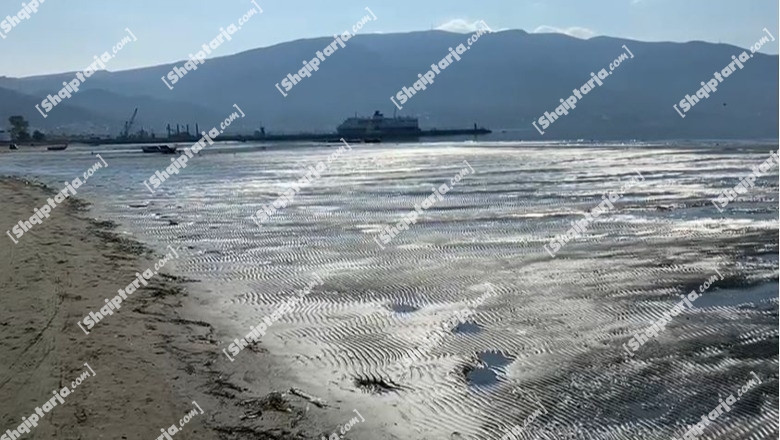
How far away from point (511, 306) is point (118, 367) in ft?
19.9

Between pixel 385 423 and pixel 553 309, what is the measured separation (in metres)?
4.86

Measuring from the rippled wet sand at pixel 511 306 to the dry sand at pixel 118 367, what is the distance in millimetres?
754

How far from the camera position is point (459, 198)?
27.5 meters

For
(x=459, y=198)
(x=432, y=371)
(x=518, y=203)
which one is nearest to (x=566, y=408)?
(x=432, y=371)

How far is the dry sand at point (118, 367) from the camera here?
6348 mm

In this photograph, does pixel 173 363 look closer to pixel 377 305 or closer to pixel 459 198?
pixel 377 305
